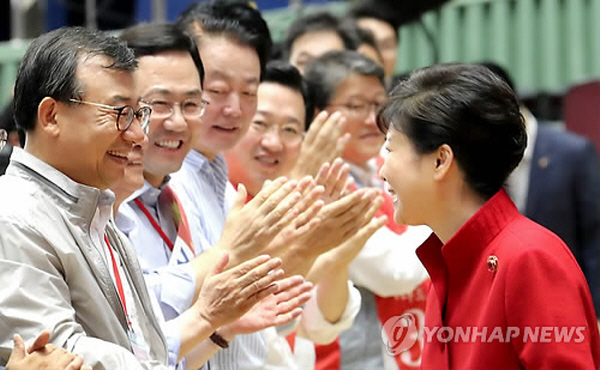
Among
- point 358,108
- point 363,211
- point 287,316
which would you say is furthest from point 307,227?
point 358,108

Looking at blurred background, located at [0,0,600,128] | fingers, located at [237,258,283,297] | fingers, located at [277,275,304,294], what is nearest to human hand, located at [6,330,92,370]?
fingers, located at [237,258,283,297]

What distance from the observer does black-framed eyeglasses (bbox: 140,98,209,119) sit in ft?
11.2

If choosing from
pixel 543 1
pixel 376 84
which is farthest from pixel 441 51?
pixel 376 84

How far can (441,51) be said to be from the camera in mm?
7383

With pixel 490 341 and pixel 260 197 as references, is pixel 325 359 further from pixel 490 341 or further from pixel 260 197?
pixel 490 341

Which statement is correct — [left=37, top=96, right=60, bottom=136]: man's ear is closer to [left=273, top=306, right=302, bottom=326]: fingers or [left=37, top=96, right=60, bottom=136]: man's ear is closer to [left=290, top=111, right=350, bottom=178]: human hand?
[left=273, top=306, right=302, bottom=326]: fingers

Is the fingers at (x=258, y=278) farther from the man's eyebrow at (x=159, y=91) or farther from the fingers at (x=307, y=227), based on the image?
the man's eyebrow at (x=159, y=91)

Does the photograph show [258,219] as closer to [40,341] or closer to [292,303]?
[292,303]

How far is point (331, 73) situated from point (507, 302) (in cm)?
228

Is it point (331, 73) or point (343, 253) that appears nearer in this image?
point (343, 253)

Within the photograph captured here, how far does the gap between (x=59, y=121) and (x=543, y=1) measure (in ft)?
17.3

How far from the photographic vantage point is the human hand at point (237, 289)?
9.67ft

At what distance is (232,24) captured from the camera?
3.93 metres

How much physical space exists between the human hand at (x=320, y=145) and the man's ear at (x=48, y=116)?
5.00 feet
